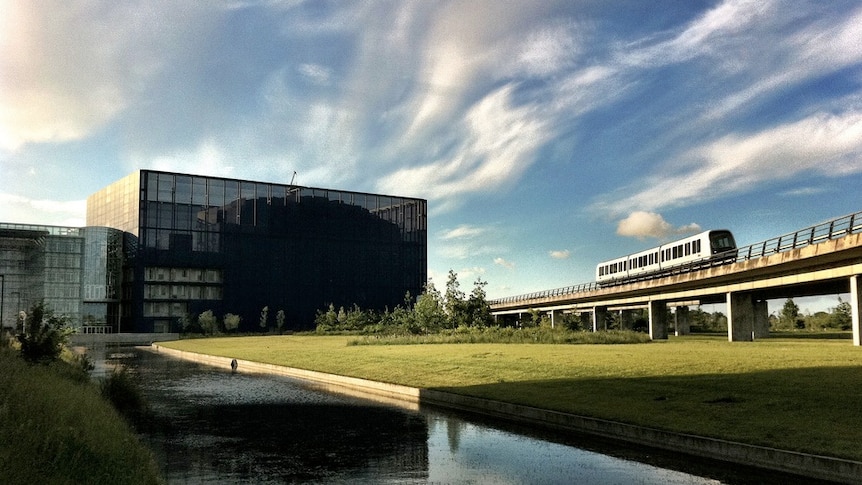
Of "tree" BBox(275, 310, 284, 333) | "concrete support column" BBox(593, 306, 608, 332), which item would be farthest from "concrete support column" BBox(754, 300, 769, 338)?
"tree" BBox(275, 310, 284, 333)

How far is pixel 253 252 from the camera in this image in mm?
112875

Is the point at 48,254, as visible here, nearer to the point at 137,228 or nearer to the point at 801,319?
the point at 137,228

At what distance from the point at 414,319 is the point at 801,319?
203 ft

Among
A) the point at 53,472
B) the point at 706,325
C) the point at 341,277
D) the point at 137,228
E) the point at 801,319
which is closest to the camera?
the point at 53,472

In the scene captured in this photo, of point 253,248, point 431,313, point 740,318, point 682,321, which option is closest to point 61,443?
point 740,318

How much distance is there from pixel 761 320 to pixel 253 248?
3218 inches

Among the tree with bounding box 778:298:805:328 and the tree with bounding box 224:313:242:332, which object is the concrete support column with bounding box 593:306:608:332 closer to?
the tree with bounding box 778:298:805:328

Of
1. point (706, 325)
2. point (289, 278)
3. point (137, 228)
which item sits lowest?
point (706, 325)

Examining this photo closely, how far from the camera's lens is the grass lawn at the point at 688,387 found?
15.0 meters

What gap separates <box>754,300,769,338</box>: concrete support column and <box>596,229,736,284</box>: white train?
6235 millimetres

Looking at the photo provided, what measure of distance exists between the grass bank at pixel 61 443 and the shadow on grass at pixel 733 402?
11723 mm

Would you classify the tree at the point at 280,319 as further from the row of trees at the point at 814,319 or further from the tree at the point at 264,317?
the row of trees at the point at 814,319

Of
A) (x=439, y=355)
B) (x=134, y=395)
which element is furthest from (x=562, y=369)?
(x=134, y=395)

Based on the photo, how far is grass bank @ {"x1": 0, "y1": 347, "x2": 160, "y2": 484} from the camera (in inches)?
359
